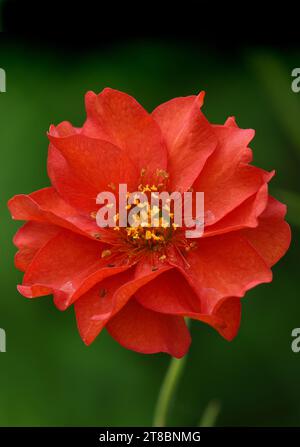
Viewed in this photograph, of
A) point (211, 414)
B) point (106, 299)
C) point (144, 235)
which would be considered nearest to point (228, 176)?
point (144, 235)

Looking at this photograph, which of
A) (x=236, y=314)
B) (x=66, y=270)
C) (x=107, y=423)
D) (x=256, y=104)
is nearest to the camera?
(x=236, y=314)

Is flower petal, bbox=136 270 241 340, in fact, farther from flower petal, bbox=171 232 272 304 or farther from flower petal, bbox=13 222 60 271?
flower petal, bbox=13 222 60 271

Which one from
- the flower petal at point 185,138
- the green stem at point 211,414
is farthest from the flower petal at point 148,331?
the green stem at point 211,414

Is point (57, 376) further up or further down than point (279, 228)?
further down

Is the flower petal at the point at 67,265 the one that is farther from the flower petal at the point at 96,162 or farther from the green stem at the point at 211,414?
the green stem at the point at 211,414

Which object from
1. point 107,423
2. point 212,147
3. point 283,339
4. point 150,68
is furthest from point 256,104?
point 107,423

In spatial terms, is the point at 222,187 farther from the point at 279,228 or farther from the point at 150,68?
the point at 150,68
